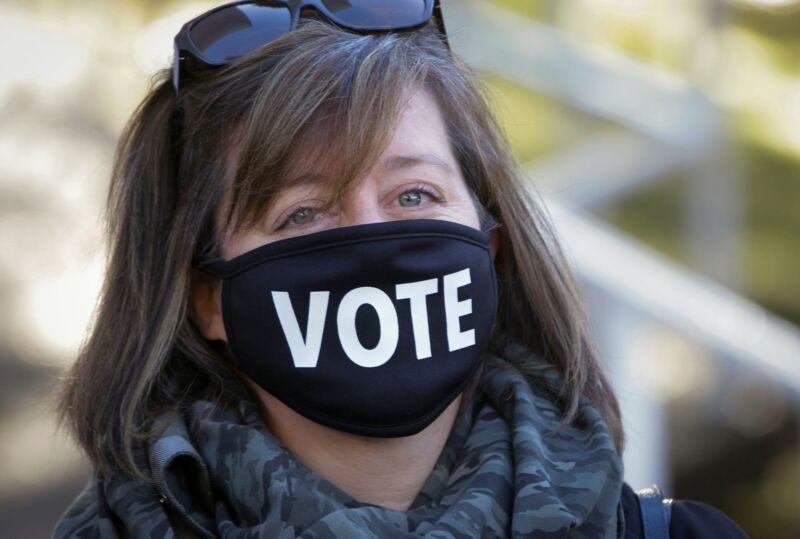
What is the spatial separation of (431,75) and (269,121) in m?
0.36

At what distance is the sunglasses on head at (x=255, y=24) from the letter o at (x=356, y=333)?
539mm

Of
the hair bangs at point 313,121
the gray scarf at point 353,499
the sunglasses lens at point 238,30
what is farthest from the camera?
the sunglasses lens at point 238,30

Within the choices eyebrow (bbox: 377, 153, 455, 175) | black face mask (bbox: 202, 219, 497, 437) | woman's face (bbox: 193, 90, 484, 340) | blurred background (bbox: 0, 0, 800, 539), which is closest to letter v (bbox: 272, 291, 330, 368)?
black face mask (bbox: 202, 219, 497, 437)

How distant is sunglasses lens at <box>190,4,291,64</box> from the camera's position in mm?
2393

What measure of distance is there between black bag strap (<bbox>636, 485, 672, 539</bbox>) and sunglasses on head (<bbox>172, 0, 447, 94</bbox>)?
1.02 meters

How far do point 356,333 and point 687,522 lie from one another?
72 cm

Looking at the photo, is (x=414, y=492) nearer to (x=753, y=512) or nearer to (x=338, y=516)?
(x=338, y=516)

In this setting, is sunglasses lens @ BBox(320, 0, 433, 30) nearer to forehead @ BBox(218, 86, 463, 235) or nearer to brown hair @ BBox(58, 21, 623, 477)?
brown hair @ BBox(58, 21, 623, 477)

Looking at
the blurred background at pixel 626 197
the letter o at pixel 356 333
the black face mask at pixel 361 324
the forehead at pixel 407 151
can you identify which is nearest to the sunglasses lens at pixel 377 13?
the forehead at pixel 407 151

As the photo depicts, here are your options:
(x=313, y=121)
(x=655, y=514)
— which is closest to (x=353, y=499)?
(x=655, y=514)

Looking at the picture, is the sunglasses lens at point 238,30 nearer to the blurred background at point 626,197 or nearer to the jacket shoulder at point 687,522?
the jacket shoulder at point 687,522

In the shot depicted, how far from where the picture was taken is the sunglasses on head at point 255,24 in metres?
2.40

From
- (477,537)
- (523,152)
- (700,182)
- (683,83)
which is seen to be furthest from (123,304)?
(700,182)

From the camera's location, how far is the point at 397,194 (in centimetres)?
230
